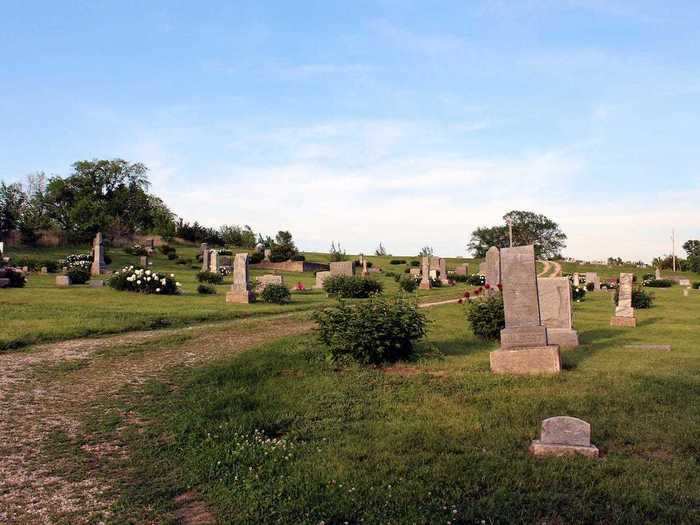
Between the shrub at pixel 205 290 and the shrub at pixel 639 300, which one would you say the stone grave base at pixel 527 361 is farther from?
the shrub at pixel 205 290

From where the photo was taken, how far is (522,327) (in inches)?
393

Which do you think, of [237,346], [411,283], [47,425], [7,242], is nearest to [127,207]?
[7,242]

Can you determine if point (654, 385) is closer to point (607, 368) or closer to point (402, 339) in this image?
point (607, 368)

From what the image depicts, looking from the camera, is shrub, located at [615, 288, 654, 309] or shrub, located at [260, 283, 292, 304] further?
shrub, located at [615, 288, 654, 309]

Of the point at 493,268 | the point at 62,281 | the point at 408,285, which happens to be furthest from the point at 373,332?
the point at 408,285

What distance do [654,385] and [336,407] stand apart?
4316 mm

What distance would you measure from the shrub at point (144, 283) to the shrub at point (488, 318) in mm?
15348

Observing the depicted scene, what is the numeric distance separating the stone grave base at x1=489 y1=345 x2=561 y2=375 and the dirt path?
17.1ft

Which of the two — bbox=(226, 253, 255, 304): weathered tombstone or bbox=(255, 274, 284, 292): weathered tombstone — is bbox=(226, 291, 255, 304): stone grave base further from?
bbox=(255, 274, 284, 292): weathered tombstone

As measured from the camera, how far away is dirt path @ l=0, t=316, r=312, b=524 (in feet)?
15.3

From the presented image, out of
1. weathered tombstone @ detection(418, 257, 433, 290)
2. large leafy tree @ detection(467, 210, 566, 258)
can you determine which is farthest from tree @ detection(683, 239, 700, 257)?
weathered tombstone @ detection(418, 257, 433, 290)

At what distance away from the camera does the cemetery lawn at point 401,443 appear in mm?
4406

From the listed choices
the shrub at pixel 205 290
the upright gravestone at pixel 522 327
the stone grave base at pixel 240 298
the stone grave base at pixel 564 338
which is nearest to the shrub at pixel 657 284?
the shrub at pixel 205 290

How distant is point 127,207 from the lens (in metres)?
73.7
